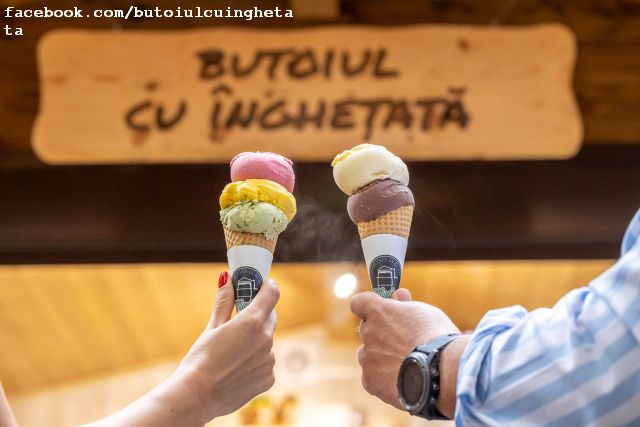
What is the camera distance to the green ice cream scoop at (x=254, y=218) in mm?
1570

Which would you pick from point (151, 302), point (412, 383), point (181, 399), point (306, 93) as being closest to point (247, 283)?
point (181, 399)

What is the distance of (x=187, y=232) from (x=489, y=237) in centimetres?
113

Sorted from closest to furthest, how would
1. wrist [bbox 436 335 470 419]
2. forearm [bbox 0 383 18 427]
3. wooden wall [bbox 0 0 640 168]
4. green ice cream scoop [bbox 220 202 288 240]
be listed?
wrist [bbox 436 335 470 419], forearm [bbox 0 383 18 427], green ice cream scoop [bbox 220 202 288 240], wooden wall [bbox 0 0 640 168]

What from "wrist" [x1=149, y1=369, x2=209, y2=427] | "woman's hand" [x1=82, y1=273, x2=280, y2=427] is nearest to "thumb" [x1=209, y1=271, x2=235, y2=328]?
"woman's hand" [x1=82, y1=273, x2=280, y2=427]

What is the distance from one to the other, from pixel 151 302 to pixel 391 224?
10.2 feet

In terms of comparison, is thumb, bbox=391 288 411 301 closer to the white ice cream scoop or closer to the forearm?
the white ice cream scoop

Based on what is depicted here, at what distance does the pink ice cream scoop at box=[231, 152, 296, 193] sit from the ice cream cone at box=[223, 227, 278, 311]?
119 millimetres

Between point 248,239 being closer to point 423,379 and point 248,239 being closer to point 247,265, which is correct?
point 247,265

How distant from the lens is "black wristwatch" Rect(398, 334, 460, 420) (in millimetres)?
1359

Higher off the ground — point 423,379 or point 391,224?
point 391,224

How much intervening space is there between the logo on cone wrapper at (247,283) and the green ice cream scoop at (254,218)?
7 cm

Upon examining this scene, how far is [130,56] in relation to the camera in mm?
3215

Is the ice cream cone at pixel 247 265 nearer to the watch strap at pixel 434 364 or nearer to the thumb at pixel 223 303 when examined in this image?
the thumb at pixel 223 303

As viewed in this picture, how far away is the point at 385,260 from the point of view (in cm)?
160
